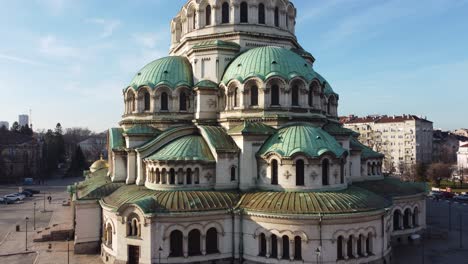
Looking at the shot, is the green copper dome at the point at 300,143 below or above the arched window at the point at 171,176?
above

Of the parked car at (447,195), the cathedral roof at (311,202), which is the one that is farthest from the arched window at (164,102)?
the parked car at (447,195)

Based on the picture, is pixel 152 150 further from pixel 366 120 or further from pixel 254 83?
pixel 366 120

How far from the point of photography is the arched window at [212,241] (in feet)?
78.6

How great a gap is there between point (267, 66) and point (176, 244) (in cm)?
1355

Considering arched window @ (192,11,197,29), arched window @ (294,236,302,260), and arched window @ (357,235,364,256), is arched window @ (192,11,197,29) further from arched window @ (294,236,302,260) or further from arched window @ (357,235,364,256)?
arched window @ (357,235,364,256)

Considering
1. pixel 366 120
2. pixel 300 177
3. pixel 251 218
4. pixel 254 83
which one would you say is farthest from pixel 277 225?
pixel 366 120

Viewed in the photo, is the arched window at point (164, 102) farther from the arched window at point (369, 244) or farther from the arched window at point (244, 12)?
the arched window at point (369, 244)

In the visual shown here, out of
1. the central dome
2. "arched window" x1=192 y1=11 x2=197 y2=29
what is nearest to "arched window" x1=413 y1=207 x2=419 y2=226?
the central dome

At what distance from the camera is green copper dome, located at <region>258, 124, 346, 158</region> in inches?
964

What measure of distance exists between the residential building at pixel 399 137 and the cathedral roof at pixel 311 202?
71.7m

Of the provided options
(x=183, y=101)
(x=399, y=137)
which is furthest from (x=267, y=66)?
(x=399, y=137)

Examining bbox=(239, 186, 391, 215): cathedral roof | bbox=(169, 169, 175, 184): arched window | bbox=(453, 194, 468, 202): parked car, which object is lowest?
bbox=(453, 194, 468, 202): parked car

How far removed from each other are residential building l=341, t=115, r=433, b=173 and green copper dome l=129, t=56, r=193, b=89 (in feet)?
232

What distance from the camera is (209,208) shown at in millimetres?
23656
